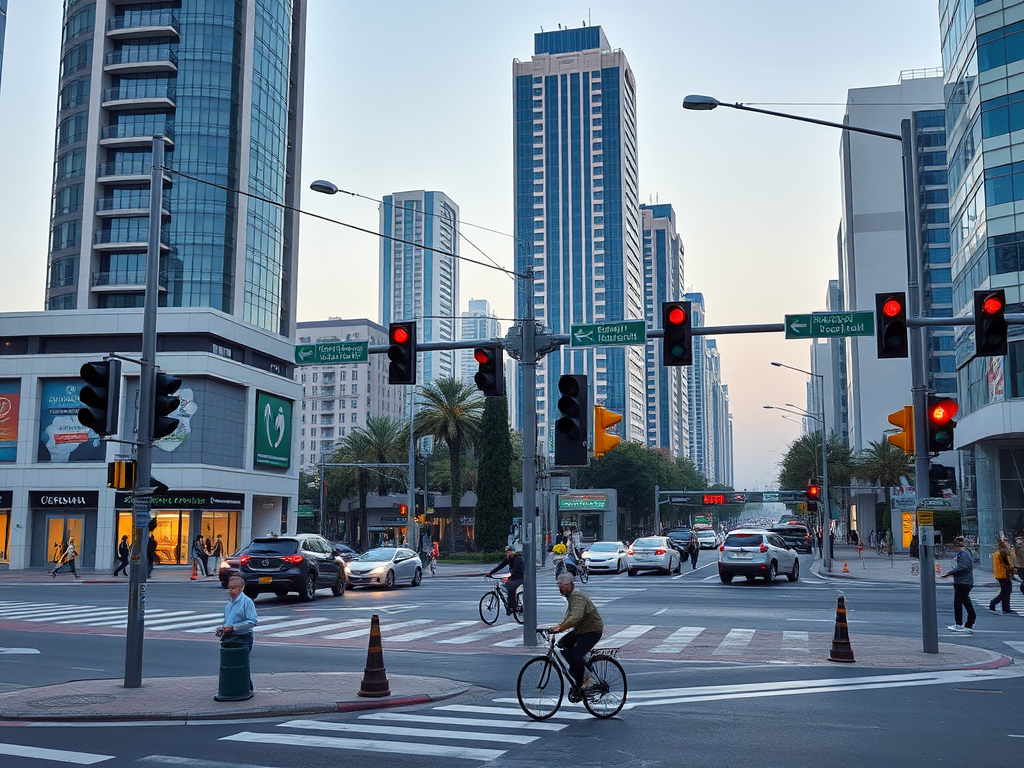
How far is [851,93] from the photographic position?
12194cm

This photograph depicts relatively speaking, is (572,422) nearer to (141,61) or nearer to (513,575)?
(513,575)

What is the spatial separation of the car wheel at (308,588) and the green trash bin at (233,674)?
16706 millimetres

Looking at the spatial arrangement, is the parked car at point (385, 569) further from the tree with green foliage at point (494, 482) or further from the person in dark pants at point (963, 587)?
the tree with green foliage at point (494, 482)

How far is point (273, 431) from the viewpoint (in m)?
60.9

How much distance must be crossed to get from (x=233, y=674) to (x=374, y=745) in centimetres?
302

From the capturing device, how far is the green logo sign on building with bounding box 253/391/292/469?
59031mm

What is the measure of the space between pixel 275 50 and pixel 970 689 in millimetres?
70185

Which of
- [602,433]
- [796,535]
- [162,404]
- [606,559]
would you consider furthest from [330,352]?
[796,535]

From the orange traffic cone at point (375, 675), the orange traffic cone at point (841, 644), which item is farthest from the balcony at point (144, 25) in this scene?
the orange traffic cone at point (841, 644)

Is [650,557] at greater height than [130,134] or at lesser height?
lesser

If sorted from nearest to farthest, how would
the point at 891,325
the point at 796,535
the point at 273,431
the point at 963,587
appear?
the point at 891,325 → the point at 963,587 → the point at 273,431 → the point at 796,535

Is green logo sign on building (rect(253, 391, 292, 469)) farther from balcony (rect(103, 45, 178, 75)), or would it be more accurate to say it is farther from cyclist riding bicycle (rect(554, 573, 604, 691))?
cyclist riding bicycle (rect(554, 573, 604, 691))

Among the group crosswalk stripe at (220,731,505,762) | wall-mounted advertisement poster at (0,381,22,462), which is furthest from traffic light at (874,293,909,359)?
wall-mounted advertisement poster at (0,381,22,462)

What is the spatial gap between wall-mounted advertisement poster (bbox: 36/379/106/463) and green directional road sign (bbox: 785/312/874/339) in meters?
43.0
